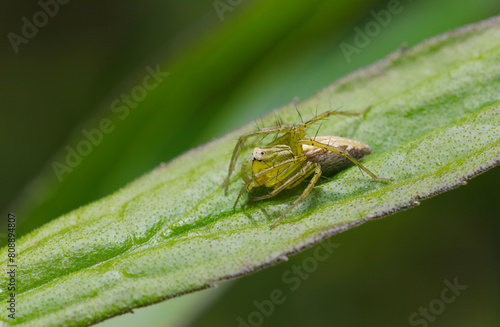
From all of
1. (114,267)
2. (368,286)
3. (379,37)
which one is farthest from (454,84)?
(114,267)

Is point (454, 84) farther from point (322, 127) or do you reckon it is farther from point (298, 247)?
point (298, 247)

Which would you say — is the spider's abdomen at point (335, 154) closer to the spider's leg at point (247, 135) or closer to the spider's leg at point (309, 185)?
the spider's leg at point (309, 185)

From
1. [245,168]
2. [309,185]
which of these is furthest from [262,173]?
[309,185]

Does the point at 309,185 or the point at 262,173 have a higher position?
the point at 262,173

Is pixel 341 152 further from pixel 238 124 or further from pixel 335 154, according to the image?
pixel 238 124

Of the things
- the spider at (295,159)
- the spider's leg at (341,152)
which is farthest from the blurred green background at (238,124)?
the spider's leg at (341,152)


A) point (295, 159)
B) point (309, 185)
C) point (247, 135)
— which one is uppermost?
point (247, 135)

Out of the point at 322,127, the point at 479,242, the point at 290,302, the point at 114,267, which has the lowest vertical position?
the point at 479,242

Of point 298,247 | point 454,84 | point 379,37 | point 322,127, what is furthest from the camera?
point 379,37
